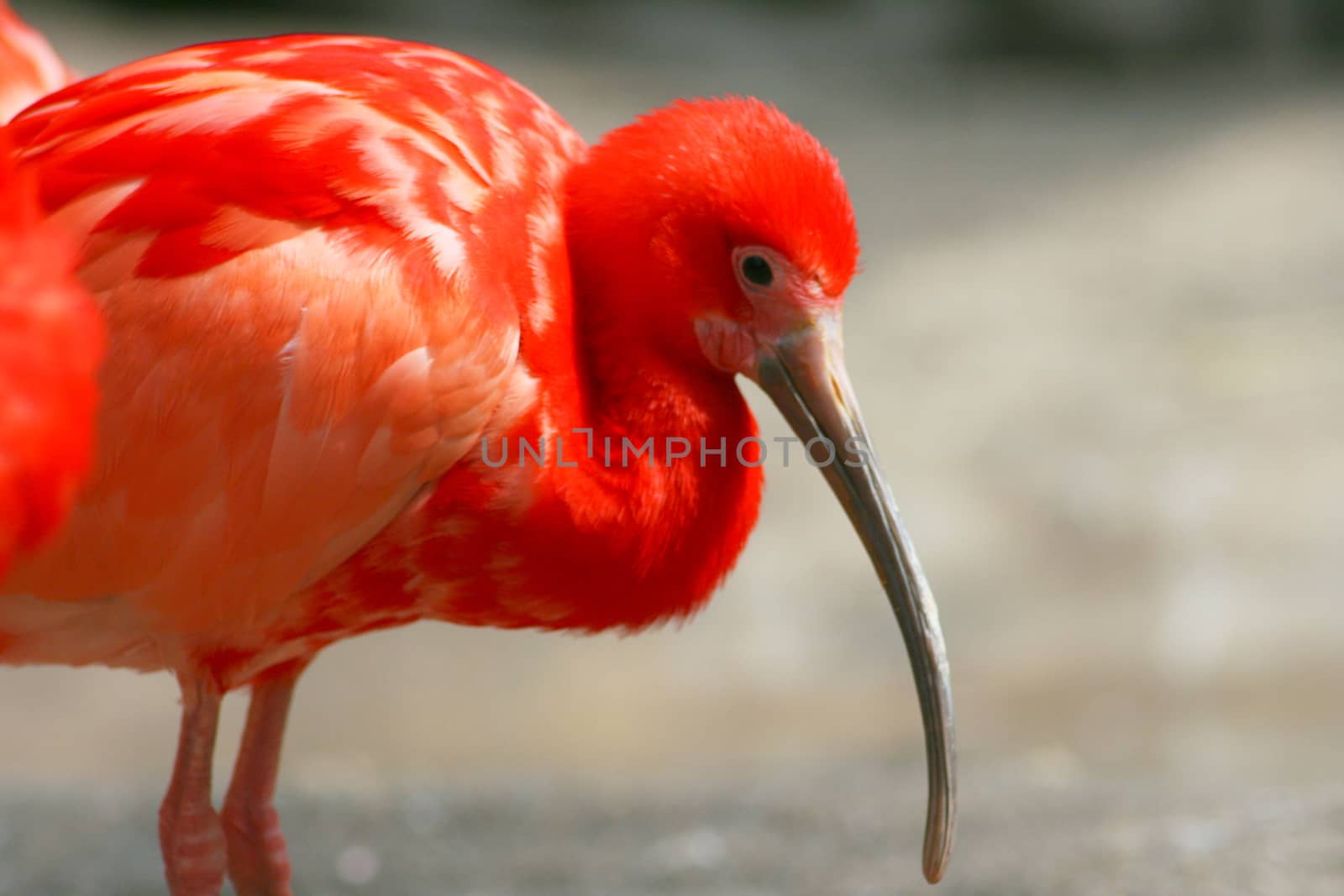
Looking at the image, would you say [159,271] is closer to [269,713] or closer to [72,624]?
[72,624]

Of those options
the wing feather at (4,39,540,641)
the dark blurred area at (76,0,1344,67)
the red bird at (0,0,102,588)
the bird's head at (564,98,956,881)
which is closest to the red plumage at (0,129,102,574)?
the red bird at (0,0,102,588)

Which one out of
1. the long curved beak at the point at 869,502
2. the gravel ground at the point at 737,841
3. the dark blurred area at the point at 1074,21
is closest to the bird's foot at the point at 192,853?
the gravel ground at the point at 737,841

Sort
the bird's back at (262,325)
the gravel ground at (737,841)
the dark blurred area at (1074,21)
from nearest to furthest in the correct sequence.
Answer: the bird's back at (262,325), the gravel ground at (737,841), the dark blurred area at (1074,21)

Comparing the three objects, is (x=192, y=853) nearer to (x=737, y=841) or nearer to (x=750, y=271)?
(x=750, y=271)

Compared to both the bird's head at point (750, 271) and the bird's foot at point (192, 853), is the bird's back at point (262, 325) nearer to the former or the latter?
the bird's head at point (750, 271)

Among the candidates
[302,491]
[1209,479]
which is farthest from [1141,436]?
[302,491]

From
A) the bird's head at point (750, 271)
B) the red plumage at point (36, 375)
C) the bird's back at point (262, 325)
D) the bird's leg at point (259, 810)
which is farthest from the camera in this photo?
the bird's leg at point (259, 810)

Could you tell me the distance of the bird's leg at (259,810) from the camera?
8.68 feet

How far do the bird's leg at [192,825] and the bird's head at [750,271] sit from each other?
855 mm

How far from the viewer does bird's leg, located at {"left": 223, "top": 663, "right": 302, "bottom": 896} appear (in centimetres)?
265

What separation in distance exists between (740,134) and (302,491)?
0.76 meters

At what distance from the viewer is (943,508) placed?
5.55 m

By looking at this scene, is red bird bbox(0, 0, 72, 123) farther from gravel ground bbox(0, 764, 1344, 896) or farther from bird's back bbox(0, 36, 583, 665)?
gravel ground bbox(0, 764, 1344, 896)

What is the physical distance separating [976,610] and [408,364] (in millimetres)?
3415
